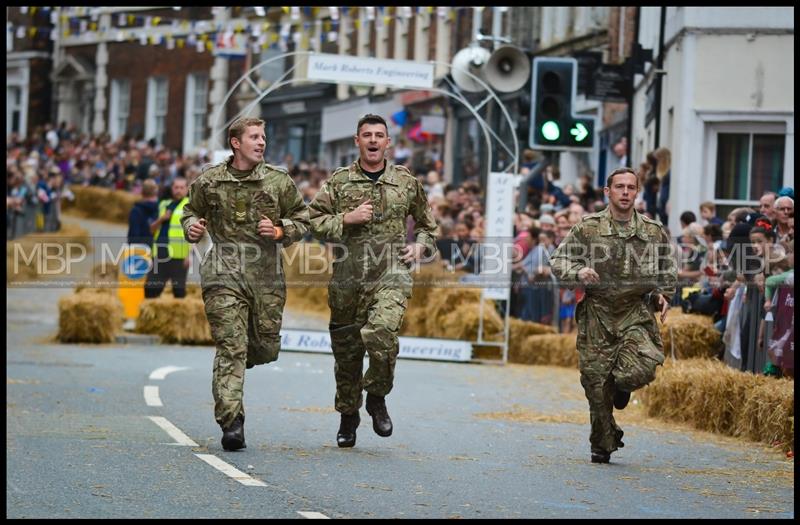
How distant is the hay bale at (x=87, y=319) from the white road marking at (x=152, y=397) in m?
6.80

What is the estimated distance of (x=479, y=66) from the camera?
89.6ft

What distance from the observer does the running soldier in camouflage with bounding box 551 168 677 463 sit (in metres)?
11.3

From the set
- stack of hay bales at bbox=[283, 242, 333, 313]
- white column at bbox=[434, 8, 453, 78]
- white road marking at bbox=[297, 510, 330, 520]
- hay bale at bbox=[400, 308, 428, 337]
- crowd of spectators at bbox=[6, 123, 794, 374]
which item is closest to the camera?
white road marking at bbox=[297, 510, 330, 520]

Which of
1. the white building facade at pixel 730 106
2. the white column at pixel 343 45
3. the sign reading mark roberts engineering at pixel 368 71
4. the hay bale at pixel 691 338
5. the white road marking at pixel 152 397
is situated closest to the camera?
the white road marking at pixel 152 397

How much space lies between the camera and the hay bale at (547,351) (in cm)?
2120

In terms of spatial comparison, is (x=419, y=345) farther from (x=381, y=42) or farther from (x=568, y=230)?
(x=381, y=42)

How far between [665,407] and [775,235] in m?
2.07

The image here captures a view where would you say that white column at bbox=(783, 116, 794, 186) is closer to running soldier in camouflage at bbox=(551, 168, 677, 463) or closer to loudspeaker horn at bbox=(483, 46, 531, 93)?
loudspeaker horn at bbox=(483, 46, 531, 93)

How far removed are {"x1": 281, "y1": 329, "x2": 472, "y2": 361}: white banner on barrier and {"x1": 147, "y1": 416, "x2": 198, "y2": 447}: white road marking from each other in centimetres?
882

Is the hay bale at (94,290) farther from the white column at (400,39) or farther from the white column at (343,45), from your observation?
the white column at (343,45)

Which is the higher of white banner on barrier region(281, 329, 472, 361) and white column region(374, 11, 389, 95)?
white column region(374, 11, 389, 95)

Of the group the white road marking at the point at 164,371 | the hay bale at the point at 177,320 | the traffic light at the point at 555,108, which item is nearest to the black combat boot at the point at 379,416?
the white road marking at the point at 164,371

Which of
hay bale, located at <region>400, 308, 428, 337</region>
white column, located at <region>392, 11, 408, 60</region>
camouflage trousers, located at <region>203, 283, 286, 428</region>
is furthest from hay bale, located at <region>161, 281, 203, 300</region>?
white column, located at <region>392, 11, 408, 60</region>

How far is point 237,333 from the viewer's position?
451 inches
